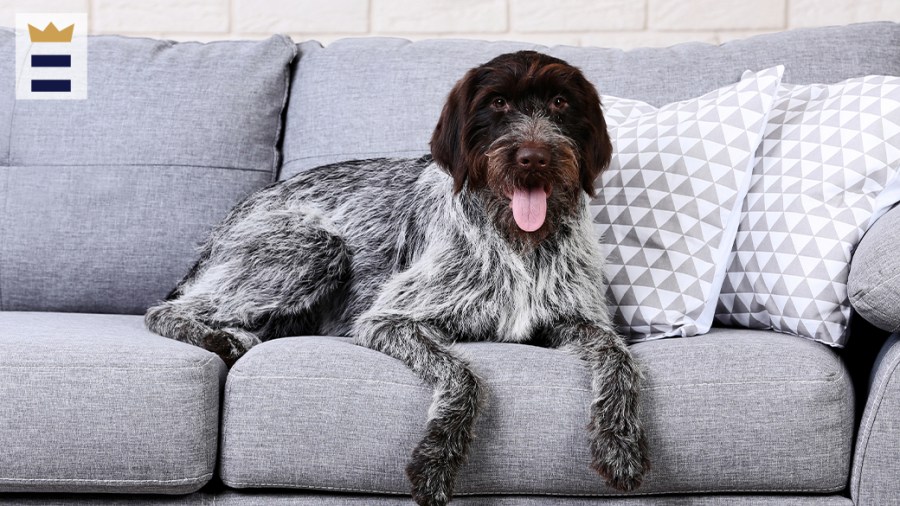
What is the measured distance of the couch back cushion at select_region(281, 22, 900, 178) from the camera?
113 inches

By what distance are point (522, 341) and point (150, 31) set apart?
7.66 ft

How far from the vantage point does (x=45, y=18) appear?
365cm

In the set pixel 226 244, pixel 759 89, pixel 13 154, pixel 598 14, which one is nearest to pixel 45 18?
pixel 13 154

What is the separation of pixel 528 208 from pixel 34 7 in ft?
8.61

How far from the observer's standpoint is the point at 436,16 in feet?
12.2

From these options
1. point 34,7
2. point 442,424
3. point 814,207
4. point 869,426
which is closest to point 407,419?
point 442,424

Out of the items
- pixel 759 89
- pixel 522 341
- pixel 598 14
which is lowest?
pixel 522 341

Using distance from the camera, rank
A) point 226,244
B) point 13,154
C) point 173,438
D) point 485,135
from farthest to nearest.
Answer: point 13,154, point 226,244, point 485,135, point 173,438

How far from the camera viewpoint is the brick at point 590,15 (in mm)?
3668

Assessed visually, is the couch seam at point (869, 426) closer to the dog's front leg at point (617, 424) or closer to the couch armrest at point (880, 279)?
the couch armrest at point (880, 279)

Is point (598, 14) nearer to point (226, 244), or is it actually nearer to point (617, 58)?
point (617, 58)

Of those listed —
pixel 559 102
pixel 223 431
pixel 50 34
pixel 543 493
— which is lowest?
pixel 543 493

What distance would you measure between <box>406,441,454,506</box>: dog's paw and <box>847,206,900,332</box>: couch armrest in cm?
99

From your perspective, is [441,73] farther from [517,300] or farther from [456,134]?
[517,300]
